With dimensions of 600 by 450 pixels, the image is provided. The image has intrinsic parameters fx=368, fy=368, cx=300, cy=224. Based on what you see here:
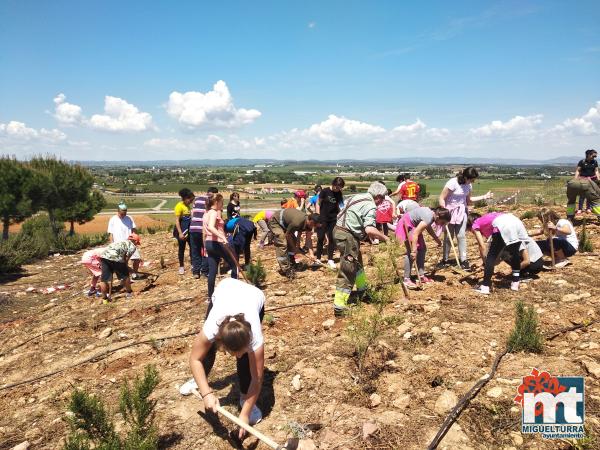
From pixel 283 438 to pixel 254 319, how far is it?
105 centimetres

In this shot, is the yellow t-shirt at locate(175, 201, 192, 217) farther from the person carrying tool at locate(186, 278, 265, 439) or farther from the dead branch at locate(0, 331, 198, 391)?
the person carrying tool at locate(186, 278, 265, 439)

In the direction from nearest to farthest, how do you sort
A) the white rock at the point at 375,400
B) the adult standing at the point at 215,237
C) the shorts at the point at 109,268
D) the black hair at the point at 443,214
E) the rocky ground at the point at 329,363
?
the rocky ground at the point at 329,363
the white rock at the point at 375,400
the adult standing at the point at 215,237
the black hair at the point at 443,214
the shorts at the point at 109,268

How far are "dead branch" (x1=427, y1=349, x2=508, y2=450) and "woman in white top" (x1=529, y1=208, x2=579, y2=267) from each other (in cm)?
355

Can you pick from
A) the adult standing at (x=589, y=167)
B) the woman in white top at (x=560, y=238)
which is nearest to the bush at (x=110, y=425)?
the woman in white top at (x=560, y=238)

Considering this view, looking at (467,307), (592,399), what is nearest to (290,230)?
(467,307)

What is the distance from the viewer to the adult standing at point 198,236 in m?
7.14

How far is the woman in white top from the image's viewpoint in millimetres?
6055

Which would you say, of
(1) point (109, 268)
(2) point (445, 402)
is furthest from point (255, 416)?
(1) point (109, 268)

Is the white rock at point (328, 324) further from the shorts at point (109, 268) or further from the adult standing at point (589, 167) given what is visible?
the adult standing at point (589, 167)

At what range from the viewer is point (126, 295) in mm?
7359

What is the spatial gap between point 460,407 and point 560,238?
4.64m

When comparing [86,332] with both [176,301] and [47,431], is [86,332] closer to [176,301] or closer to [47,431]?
[176,301]

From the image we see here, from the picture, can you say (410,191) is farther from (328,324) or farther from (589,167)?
(328,324)

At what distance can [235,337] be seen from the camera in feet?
8.25
